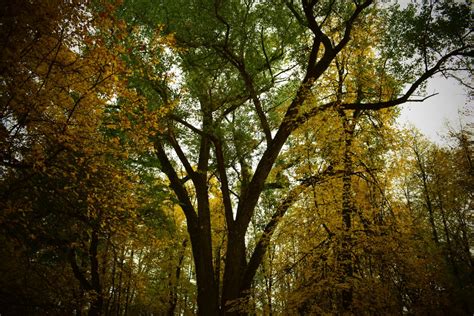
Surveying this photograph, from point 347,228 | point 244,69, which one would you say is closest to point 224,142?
point 244,69

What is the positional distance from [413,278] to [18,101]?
8.61 meters

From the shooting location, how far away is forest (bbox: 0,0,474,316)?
18.2 ft

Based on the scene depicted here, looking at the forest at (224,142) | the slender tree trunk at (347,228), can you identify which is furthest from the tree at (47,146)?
the slender tree trunk at (347,228)

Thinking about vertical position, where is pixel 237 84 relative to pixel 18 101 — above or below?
above

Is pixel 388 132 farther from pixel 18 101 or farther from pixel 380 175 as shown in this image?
pixel 18 101

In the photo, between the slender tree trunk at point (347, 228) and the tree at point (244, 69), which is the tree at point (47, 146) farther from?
the slender tree trunk at point (347, 228)

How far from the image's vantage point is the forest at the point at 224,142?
555 centimetres

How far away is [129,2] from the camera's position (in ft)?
27.9

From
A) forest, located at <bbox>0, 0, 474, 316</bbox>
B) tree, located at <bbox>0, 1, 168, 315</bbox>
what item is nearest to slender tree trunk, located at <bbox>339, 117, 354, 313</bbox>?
forest, located at <bbox>0, 0, 474, 316</bbox>

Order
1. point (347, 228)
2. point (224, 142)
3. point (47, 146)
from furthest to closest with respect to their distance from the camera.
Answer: point (224, 142)
point (347, 228)
point (47, 146)

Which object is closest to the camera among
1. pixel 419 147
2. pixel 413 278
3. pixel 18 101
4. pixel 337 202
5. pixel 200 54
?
pixel 18 101

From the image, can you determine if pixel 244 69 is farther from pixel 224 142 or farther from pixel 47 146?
pixel 47 146

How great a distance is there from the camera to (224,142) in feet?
32.3

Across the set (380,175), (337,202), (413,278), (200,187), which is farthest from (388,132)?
(200,187)
